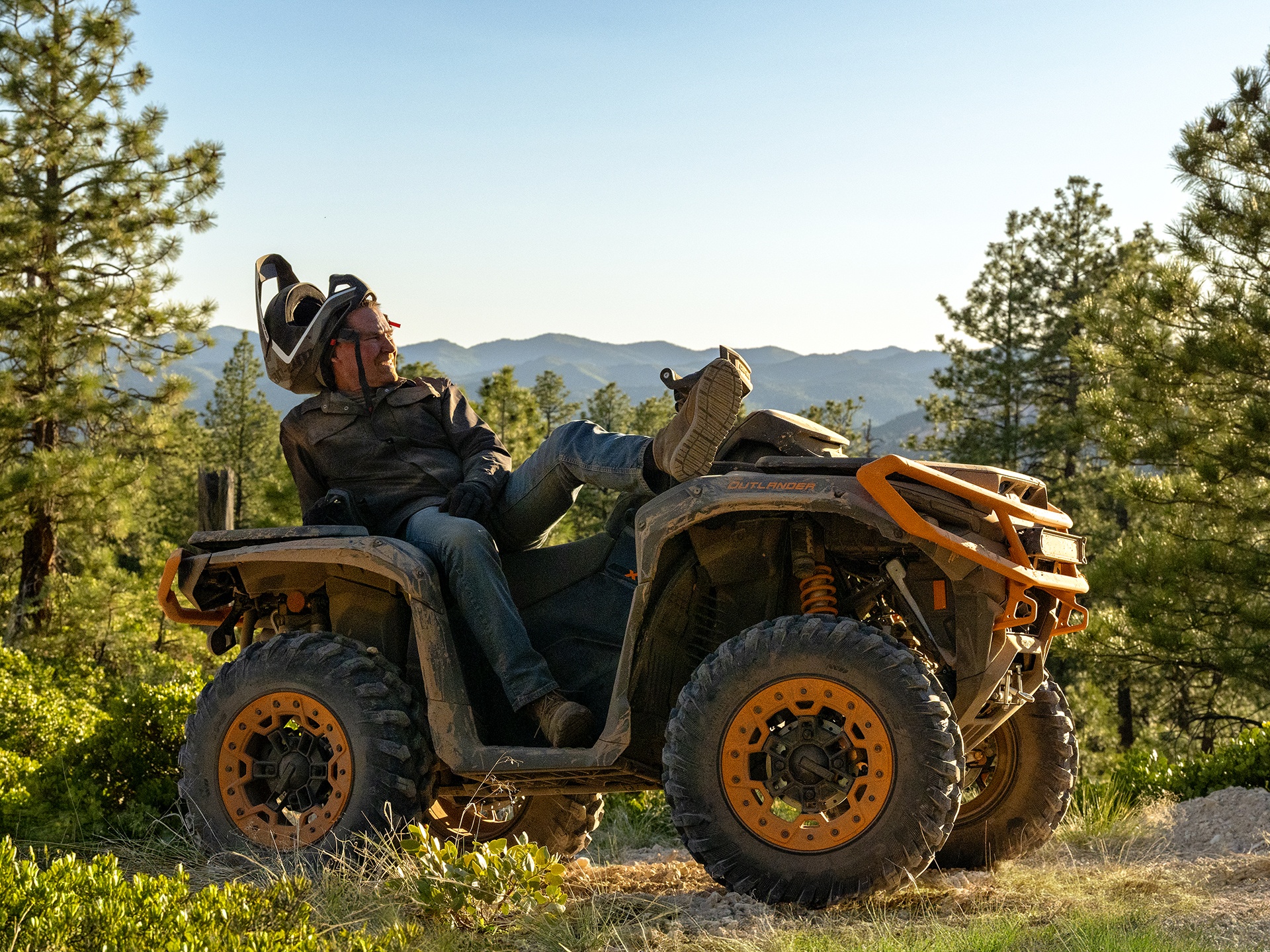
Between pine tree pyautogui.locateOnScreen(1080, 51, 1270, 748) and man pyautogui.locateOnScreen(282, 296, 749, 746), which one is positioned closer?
man pyautogui.locateOnScreen(282, 296, 749, 746)

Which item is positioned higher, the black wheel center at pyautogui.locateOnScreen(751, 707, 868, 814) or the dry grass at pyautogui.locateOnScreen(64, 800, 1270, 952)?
the black wheel center at pyautogui.locateOnScreen(751, 707, 868, 814)

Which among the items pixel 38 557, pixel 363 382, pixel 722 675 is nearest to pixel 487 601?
pixel 722 675

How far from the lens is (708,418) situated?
13.6 feet

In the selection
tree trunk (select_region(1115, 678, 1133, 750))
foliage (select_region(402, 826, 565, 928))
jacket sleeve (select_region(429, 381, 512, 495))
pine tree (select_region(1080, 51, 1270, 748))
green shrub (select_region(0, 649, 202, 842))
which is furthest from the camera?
tree trunk (select_region(1115, 678, 1133, 750))

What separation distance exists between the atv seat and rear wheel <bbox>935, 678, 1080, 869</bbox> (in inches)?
104

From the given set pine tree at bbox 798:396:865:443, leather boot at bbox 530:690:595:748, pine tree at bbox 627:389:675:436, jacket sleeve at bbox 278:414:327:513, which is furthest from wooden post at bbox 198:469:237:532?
pine tree at bbox 798:396:865:443

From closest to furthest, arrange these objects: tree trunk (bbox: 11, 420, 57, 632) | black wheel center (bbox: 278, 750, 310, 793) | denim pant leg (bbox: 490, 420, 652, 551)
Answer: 1. denim pant leg (bbox: 490, 420, 652, 551)
2. black wheel center (bbox: 278, 750, 310, 793)
3. tree trunk (bbox: 11, 420, 57, 632)

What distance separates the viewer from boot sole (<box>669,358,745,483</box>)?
13.5 ft

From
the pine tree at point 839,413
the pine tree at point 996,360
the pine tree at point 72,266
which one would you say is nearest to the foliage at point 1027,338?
the pine tree at point 996,360

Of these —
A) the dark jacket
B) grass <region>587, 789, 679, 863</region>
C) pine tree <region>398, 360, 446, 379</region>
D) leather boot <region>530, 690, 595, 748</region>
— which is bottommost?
grass <region>587, 789, 679, 863</region>

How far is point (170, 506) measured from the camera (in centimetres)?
4103

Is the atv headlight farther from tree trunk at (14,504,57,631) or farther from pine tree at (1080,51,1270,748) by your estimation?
tree trunk at (14,504,57,631)

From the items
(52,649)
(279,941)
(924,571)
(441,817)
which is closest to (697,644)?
(924,571)

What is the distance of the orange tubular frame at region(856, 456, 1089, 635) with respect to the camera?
3.92m
